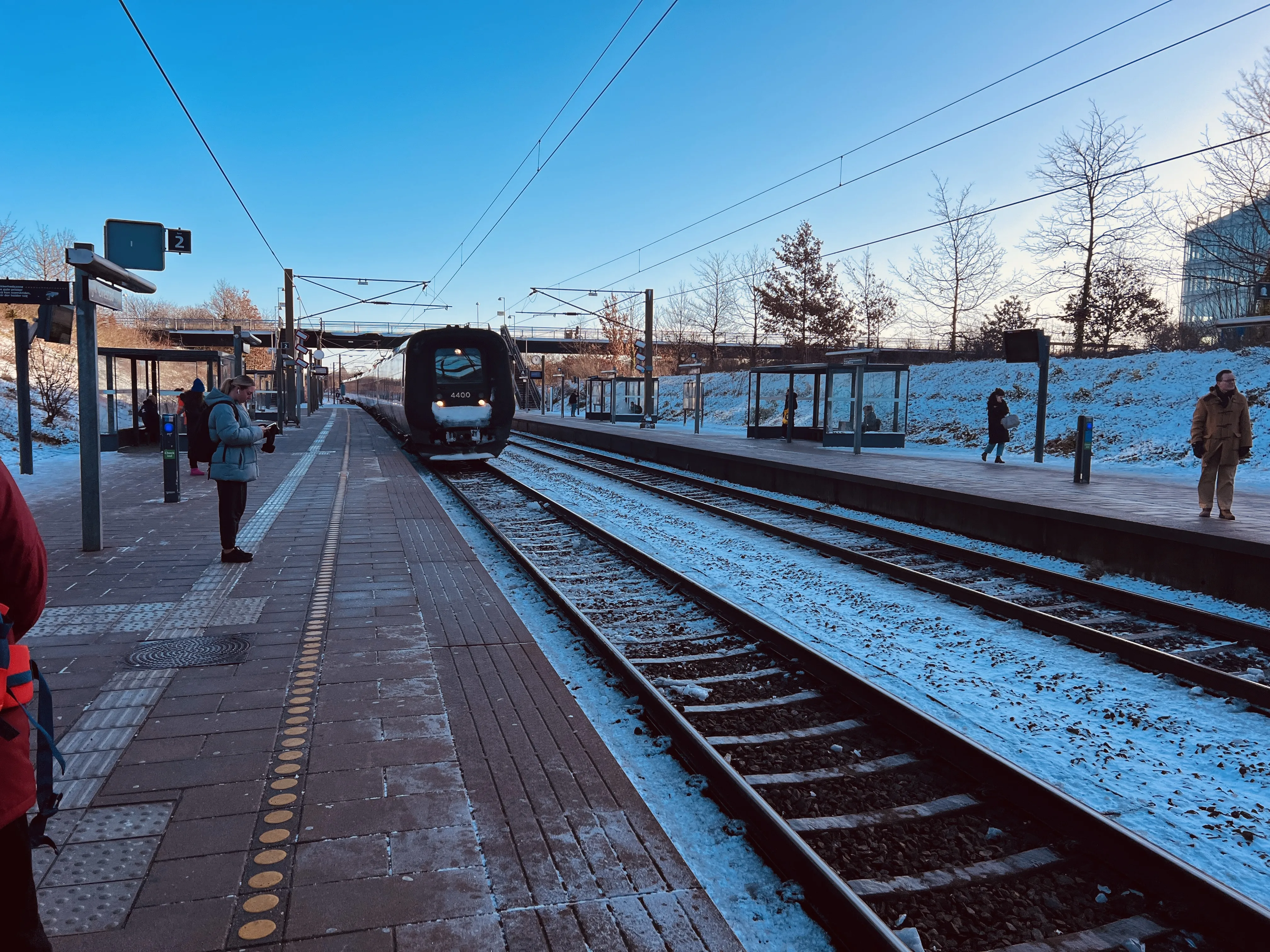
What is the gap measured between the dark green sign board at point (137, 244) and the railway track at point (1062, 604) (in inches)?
280

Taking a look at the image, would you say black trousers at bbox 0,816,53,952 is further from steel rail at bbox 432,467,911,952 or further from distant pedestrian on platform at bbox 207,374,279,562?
distant pedestrian on platform at bbox 207,374,279,562

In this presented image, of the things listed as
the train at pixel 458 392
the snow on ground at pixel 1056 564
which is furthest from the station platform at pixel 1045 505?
the train at pixel 458 392

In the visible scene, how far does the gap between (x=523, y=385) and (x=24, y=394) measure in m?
44.5

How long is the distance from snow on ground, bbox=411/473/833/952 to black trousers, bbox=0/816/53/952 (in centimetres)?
181

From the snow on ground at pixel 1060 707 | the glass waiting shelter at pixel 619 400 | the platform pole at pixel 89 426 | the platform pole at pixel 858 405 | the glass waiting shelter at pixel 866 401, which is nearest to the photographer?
the snow on ground at pixel 1060 707

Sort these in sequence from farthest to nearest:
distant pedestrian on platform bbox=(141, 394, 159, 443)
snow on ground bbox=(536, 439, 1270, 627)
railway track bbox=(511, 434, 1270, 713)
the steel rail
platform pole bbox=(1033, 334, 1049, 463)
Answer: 1. distant pedestrian on platform bbox=(141, 394, 159, 443)
2. platform pole bbox=(1033, 334, 1049, 463)
3. snow on ground bbox=(536, 439, 1270, 627)
4. railway track bbox=(511, 434, 1270, 713)
5. the steel rail

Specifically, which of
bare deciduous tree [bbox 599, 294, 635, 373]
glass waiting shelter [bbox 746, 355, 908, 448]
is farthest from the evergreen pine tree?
glass waiting shelter [bbox 746, 355, 908, 448]

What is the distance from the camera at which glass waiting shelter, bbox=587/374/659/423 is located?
3603 cm

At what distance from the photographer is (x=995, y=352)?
32750 mm

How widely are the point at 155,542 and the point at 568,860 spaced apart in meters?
7.30

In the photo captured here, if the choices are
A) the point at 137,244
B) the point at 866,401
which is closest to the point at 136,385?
the point at 137,244

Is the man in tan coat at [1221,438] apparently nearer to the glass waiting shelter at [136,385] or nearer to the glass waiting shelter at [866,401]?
the glass waiting shelter at [866,401]

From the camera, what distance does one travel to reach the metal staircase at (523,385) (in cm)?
4375

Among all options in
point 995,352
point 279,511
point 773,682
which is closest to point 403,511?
point 279,511
